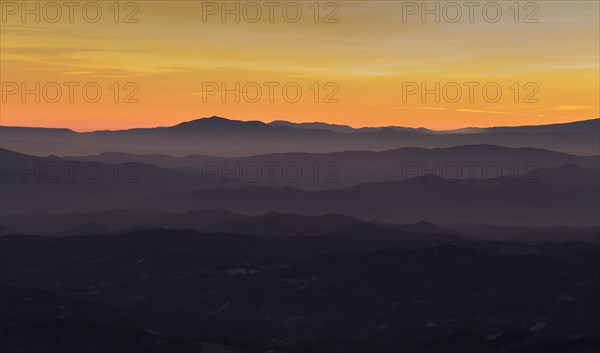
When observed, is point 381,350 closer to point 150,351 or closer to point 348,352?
point 348,352

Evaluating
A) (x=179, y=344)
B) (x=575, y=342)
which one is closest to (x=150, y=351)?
(x=179, y=344)

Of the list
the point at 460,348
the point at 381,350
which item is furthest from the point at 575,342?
the point at 381,350

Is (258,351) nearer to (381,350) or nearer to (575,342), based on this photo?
(381,350)

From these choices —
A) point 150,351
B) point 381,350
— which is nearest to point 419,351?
point 381,350

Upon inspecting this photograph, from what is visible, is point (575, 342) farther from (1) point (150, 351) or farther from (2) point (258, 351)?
(1) point (150, 351)

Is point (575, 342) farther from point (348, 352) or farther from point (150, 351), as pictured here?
point (150, 351)

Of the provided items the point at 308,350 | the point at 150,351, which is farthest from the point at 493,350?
the point at 150,351
